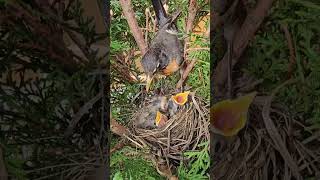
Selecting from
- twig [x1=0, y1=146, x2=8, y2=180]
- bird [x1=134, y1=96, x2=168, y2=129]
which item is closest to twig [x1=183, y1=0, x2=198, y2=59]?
bird [x1=134, y1=96, x2=168, y2=129]

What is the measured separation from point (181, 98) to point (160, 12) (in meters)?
0.14

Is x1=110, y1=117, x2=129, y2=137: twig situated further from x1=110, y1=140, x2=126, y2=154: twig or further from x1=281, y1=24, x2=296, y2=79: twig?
x1=281, y1=24, x2=296, y2=79: twig

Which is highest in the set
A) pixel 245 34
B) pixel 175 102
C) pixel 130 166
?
pixel 245 34

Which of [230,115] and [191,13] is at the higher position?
[191,13]

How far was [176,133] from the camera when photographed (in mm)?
877

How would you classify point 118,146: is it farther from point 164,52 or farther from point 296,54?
point 296,54

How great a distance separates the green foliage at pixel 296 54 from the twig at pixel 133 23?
0.57 ft

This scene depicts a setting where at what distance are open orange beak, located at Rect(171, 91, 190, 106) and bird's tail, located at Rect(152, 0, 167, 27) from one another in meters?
0.12

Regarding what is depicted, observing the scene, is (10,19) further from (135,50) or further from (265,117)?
(265,117)

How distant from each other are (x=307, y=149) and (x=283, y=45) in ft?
0.54

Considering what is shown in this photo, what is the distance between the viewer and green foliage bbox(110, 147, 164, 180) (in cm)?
87

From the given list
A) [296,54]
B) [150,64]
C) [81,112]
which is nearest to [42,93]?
[81,112]

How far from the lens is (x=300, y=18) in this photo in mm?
850

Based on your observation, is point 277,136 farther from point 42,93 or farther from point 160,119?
point 42,93
